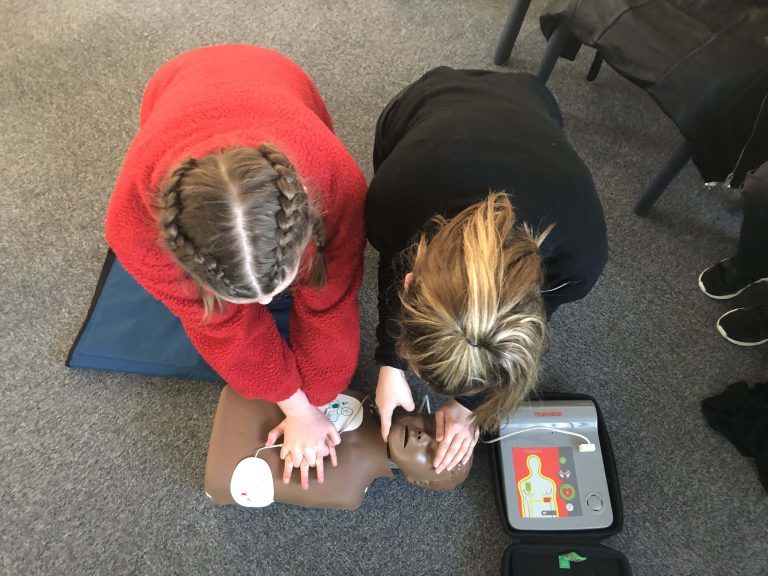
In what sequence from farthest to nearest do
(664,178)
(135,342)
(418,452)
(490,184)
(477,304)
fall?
(664,178), (135,342), (418,452), (490,184), (477,304)

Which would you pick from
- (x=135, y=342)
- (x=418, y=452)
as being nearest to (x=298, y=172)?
(x=418, y=452)

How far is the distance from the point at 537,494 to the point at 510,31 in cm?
119

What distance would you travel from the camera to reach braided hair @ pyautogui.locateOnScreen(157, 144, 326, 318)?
0.56 m

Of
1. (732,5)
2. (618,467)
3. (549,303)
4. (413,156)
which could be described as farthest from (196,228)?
(732,5)

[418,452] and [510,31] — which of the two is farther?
[510,31]

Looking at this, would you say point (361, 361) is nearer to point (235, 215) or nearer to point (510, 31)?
point (235, 215)

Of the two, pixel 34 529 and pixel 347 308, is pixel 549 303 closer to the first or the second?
pixel 347 308

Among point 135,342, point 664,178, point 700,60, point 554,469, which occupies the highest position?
point 700,60

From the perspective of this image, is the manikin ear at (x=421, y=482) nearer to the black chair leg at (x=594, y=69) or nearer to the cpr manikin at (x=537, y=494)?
the cpr manikin at (x=537, y=494)

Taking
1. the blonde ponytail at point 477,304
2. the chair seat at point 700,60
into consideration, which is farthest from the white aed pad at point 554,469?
the chair seat at point 700,60

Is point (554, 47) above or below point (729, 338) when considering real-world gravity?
above

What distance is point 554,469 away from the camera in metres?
1.04

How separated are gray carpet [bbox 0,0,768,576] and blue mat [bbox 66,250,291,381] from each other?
0.14 ft

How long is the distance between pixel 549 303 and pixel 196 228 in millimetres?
508
